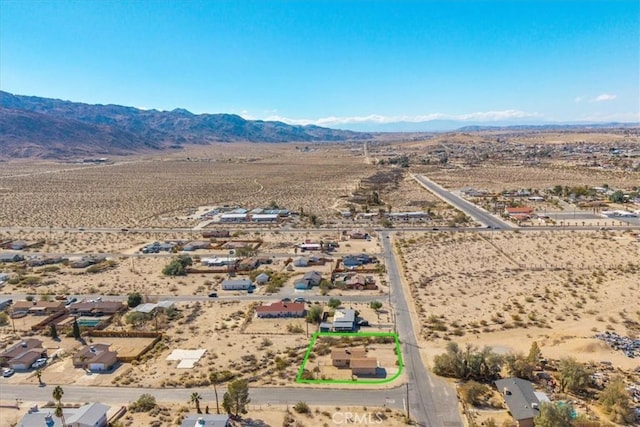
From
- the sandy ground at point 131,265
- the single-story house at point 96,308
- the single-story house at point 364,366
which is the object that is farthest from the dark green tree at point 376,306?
the single-story house at point 96,308

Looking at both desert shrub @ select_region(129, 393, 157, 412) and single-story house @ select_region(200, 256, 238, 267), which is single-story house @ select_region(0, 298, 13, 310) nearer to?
single-story house @ select_region(200, 256, 238, 267)

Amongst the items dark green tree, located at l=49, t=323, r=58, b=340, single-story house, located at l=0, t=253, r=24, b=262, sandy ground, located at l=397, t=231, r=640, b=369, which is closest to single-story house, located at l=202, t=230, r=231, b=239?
single-story house, located at l=0, t=253, r=24, b=262

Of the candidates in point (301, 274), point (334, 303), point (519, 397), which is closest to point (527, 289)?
point (334, 303)

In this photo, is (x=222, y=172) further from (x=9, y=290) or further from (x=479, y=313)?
(x=479, y=313)

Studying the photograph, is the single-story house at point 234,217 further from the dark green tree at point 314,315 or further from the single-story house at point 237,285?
the dark green tree at point 314,315

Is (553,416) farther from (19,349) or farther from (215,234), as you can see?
(215,234)

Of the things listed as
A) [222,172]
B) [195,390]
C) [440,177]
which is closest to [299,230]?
[195,390]
